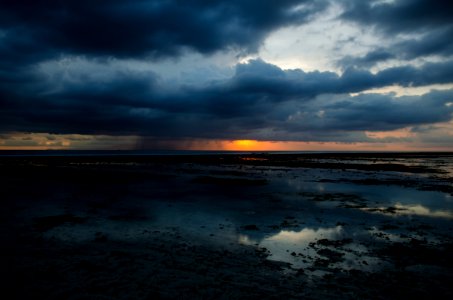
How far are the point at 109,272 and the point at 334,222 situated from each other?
40.1ft

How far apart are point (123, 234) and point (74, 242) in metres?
2.11

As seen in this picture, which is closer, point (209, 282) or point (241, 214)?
point (209, 282)

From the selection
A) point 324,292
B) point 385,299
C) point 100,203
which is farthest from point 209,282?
point 100,203

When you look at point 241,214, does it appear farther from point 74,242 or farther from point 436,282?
point 436,282

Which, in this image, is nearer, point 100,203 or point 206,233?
point 206,233

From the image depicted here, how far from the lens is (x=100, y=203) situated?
2250 centimetres

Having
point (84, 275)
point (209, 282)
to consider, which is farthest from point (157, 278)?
point (84, 275)

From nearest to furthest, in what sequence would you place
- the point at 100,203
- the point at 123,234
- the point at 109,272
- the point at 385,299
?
the point at 385,299 < the point at 109,272 < the point at 123,234 < the point at 100,203

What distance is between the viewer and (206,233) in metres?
14.6

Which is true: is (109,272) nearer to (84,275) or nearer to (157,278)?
(84,275)

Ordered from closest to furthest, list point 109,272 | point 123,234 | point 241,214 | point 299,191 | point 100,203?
point 109,272 < point 123,234 < point 241,214 < point 100,203 < point 299,191

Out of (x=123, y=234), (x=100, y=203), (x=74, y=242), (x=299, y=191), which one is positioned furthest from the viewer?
(x=299, y=191)

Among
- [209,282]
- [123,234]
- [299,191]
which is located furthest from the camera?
[299,191]

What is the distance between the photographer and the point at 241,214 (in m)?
19.1
